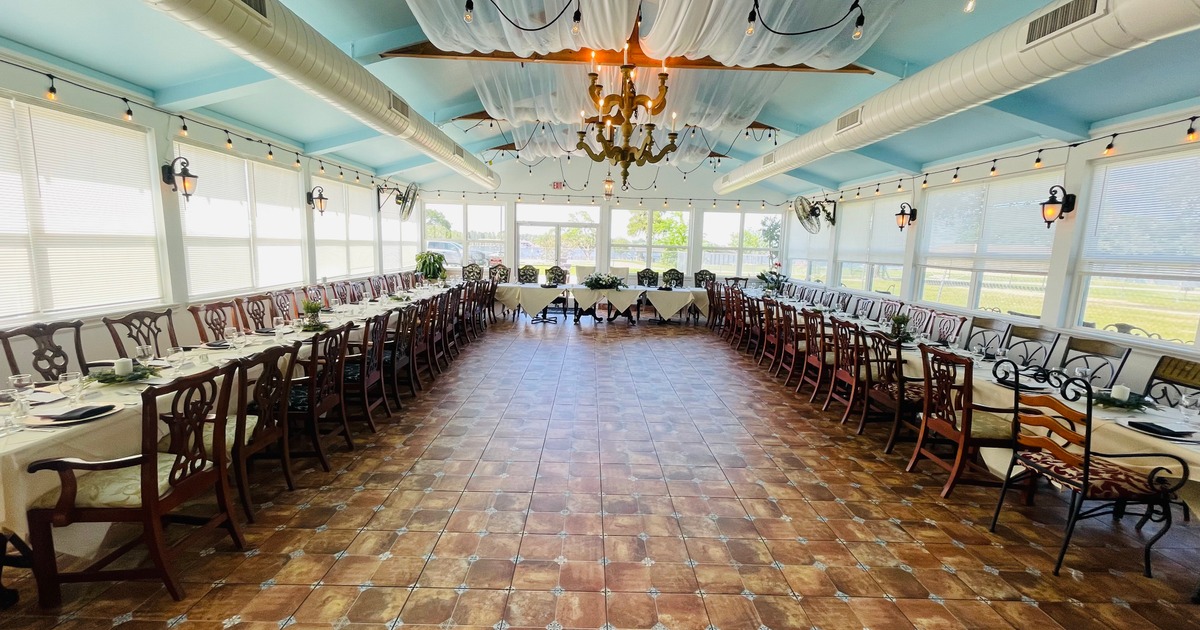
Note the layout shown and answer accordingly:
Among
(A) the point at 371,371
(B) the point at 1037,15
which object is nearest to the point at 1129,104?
(B) the point at 1037,15

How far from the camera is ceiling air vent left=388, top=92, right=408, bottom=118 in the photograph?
4.99 metres

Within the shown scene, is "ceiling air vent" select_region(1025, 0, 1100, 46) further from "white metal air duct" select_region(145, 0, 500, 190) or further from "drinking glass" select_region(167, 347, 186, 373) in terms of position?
"drinking glass" select_region(167, 347, 186, 373)

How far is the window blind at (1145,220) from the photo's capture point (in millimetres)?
4234

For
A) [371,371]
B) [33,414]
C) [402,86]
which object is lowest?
[371,371]

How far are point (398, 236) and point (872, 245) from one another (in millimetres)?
10519

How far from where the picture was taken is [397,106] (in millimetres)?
5125

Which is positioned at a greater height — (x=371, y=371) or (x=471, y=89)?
(x=471, y=89)

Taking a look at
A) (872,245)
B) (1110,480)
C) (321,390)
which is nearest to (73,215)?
(321,390)

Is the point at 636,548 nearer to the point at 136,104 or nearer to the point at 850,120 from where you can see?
the point at 850,120

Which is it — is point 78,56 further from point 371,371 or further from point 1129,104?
point 1129,104

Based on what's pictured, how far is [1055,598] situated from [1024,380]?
1.71 meters

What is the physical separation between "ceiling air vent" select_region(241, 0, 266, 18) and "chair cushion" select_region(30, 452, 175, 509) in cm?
265

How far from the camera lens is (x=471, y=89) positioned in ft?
23.1

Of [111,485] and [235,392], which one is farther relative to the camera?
[235,392]
